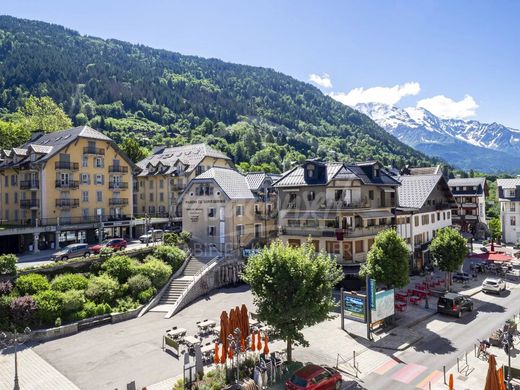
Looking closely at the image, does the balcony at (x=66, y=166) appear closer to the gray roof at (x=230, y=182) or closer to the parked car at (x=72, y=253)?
the parked car at (x=72, y=253)

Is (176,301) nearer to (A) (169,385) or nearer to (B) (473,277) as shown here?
(A) (169,385)

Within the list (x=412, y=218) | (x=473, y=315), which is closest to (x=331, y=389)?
(x=473, y=315)

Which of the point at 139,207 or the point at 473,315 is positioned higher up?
the point at 139,207

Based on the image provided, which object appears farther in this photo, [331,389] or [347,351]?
[347,351]

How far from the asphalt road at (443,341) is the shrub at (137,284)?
2340 centimetres

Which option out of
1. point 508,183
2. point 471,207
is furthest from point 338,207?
point 471,207

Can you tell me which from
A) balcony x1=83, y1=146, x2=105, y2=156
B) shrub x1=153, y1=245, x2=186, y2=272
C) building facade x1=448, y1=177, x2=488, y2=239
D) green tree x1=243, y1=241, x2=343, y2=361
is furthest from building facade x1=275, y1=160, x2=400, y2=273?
building facade x1=448, y1=177, x2=488, y2=239

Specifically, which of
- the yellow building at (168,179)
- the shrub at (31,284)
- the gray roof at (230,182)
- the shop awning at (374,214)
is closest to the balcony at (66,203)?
the gray roof at (230,182)

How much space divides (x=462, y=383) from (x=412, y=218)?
3166cm

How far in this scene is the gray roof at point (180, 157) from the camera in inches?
2913

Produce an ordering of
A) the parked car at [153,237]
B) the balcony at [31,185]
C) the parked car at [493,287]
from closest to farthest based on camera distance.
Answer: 1. the parked car at [493,287]
2. the parked car at [153,237]
3. the balcony at [31,185]

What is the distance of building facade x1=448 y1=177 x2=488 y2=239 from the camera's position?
82500 millimetres

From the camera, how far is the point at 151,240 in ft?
173

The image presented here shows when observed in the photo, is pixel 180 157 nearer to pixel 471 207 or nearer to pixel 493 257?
pixel 493 257
